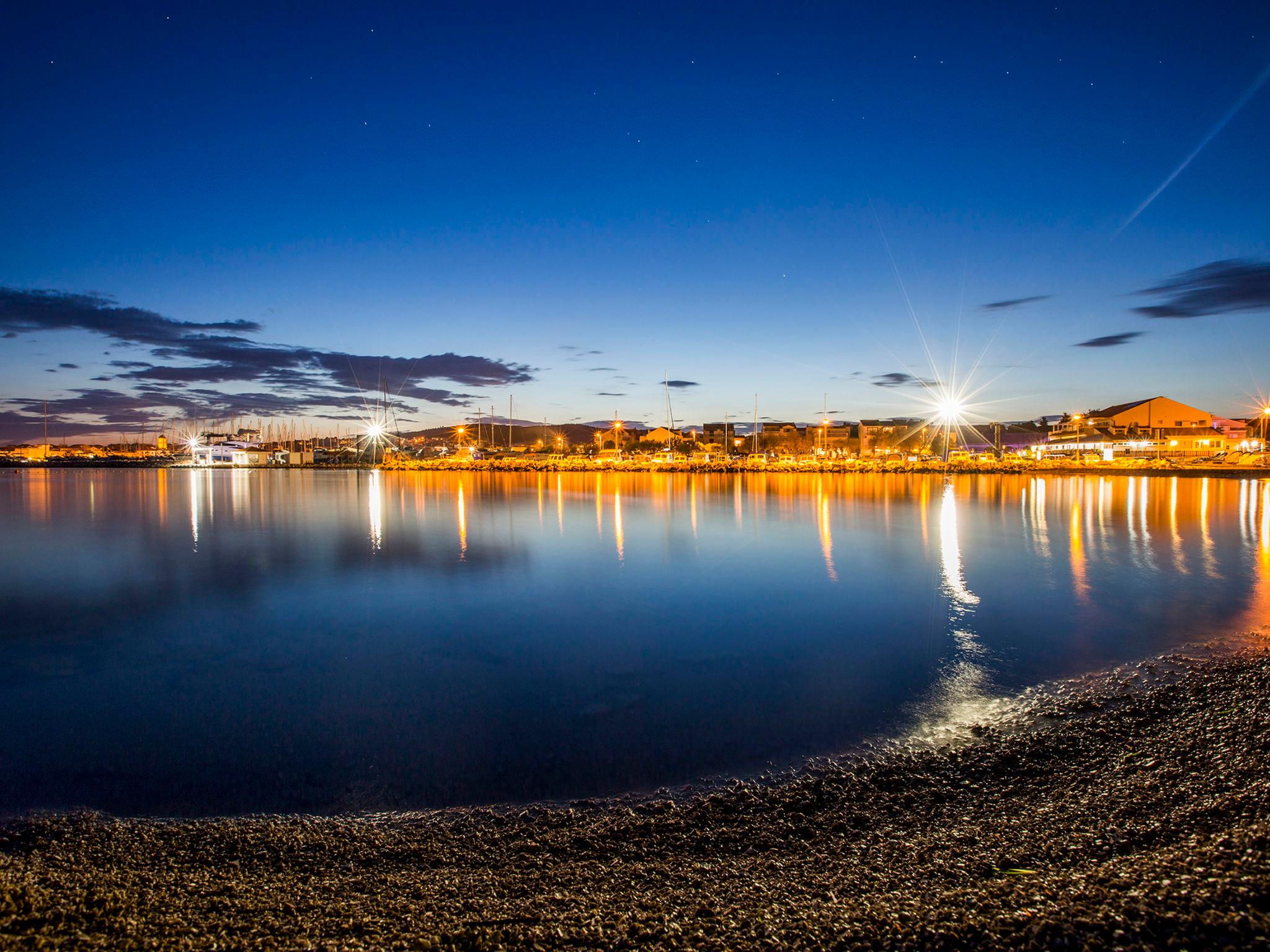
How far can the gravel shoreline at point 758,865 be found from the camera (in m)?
2.81

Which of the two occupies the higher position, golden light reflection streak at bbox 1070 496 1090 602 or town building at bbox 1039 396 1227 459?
town building at bbox 1039 396 1227 459

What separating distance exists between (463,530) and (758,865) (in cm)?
1980

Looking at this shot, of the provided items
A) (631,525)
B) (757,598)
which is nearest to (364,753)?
(757,598)

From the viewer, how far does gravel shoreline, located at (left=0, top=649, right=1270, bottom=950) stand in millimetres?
2812

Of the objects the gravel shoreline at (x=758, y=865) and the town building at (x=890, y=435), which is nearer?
the gravel shoreline at (x=758, y=865)

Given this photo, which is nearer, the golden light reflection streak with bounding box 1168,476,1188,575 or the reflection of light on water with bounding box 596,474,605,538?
the golden light reflection streak with bounding box 1168,476,1188,575

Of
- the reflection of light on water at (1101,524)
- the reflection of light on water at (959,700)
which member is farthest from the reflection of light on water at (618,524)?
the reflection of light on water at (1101,524)

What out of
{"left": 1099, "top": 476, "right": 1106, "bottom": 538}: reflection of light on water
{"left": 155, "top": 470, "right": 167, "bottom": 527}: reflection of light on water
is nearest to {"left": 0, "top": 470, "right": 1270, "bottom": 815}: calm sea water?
{"left": 1099, "top": 476, "right": 1106, "bottom": 538}: reflection of light on water

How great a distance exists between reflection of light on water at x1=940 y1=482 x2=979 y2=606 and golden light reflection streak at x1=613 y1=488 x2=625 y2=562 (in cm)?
756

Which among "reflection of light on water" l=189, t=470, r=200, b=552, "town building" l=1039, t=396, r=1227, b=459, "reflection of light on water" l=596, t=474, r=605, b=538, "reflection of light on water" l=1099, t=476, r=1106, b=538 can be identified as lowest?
"reflection of light on water" l=1099, t=476, r=1106, b=538

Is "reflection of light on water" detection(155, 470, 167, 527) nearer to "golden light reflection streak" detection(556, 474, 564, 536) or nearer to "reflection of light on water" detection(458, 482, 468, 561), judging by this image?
"reflection of light on water" detection(458, 482, 468, 561)

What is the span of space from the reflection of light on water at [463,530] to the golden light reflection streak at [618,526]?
4.18 meters

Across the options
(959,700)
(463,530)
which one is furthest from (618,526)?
(959,700)

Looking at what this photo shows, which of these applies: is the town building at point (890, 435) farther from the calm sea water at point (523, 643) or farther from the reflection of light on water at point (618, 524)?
the calm sea water at point (523, 643)
